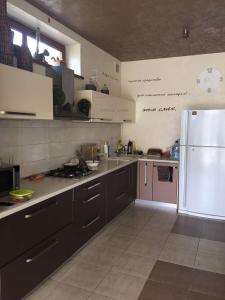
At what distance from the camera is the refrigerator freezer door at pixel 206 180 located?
11.5 ft

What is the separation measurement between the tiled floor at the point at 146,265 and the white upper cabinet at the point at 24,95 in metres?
1.40

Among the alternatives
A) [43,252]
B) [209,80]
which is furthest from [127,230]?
[209,80]

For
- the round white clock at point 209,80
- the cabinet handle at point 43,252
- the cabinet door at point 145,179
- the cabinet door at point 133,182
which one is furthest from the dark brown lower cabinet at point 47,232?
the round white clock at point 209,80

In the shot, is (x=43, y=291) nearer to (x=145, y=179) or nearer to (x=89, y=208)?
(x=89, y=208)

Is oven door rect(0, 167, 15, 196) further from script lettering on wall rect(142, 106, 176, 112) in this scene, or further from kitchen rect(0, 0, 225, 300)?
script lettering on wall rect(142, 106, 176, 112)

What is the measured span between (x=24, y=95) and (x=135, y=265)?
5.96 feet

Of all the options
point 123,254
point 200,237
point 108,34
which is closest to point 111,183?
point 123,254

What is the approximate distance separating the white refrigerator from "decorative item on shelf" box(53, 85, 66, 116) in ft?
6.01

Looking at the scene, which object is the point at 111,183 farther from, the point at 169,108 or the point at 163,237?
the point at 169,108

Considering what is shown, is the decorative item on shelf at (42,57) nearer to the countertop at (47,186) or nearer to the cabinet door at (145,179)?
the countertop at (47,186)

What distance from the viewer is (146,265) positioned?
2.44 meters

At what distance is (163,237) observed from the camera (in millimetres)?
3045

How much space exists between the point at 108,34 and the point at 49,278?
277 cm

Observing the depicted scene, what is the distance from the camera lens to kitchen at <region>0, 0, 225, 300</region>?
1993 mm
